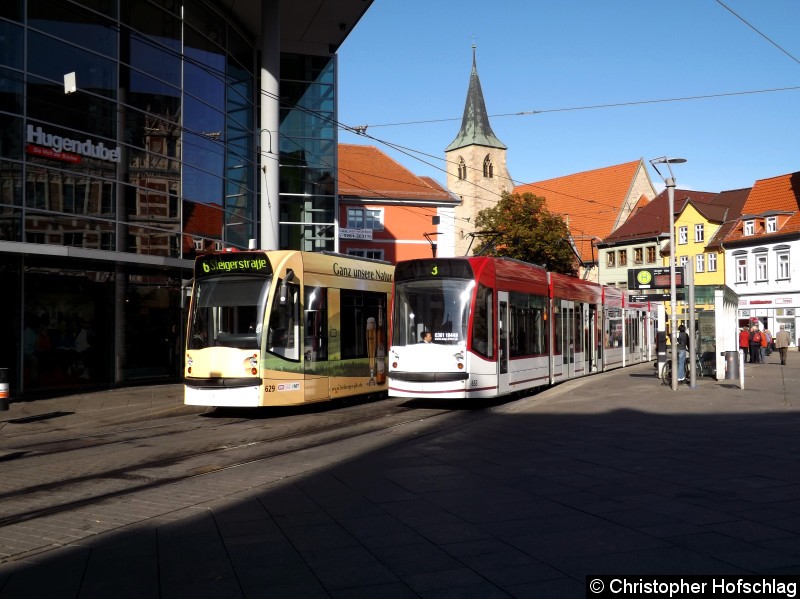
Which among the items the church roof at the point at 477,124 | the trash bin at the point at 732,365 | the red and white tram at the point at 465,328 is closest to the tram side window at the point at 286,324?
the red and white tram at the point at 465,328

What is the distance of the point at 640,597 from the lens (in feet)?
15.8

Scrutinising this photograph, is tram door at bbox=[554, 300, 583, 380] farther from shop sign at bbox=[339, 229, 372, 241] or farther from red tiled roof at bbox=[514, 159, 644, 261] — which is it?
red tiled roof at bbox=[514, 159, 644, 261]

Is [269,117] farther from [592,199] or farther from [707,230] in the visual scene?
[592,199]

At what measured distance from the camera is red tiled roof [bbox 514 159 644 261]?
84.7 meters

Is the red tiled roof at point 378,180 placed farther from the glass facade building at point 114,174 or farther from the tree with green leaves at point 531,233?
the glass facade building at point 114,174

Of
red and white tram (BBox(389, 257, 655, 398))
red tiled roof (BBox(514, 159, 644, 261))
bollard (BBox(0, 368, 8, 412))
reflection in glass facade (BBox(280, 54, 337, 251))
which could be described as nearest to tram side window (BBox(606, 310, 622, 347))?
red and white tram (BBox(389, 257, 655, 398))

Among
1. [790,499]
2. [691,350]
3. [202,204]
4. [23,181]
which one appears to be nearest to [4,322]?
[23,181]

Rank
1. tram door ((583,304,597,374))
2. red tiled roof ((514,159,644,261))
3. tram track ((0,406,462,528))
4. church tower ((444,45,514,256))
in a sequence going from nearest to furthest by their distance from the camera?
1. tram track ((0,406,462,528))
2. tram door ((583,304,597,374))
3. red tiled roof ((514,159,644,261))
4. church tower ((444,45,514,256))

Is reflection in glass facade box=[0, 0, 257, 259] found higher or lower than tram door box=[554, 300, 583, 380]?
higher

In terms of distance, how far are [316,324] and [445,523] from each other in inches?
396

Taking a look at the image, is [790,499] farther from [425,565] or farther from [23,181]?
[23,181]

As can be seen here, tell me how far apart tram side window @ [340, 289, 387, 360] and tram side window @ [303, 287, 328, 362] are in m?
0.77

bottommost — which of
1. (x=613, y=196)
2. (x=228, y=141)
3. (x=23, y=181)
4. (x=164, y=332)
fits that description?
(x=164, y=332)

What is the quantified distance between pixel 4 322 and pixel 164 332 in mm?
6047
